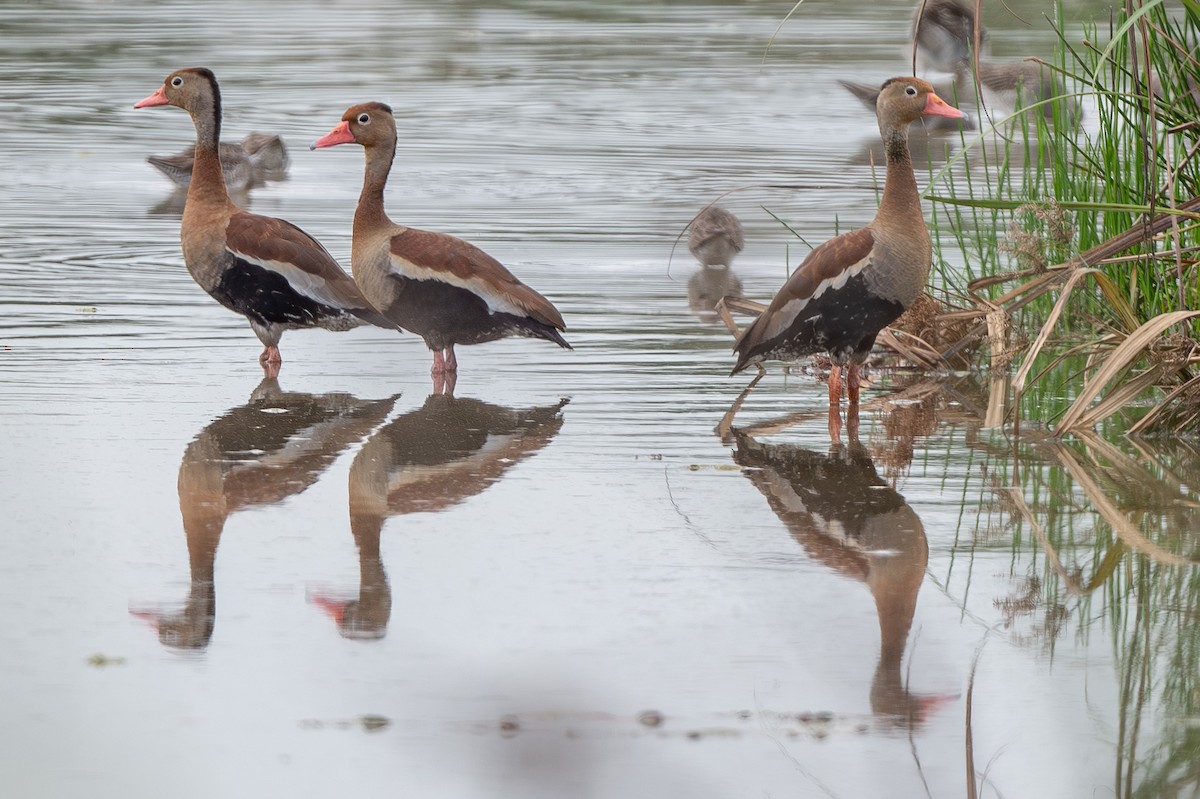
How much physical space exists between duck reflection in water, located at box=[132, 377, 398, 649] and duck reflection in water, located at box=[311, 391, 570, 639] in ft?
0.56

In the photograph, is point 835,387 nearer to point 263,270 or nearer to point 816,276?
point 816,276

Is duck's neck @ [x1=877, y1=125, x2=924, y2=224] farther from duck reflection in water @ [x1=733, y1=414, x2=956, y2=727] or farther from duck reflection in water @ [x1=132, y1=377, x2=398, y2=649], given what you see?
duck reflection in water @ [x1=132, y1=377, x2=398, y2=649]

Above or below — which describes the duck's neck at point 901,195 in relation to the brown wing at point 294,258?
above

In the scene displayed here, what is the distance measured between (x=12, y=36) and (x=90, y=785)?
22041 mm

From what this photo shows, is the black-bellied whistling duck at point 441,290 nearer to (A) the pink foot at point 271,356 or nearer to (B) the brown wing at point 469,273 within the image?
(B) the brown wing at point 469,273

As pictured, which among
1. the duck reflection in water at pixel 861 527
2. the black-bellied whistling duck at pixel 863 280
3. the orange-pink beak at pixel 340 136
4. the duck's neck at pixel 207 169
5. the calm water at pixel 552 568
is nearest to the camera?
the calm water at pixel 552 568

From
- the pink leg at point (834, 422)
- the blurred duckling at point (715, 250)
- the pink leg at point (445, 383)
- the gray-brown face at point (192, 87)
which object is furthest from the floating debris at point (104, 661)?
the blurred duckling at point (715, 250)

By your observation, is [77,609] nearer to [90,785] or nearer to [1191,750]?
[90,785]

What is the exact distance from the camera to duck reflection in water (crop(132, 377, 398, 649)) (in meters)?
4.59

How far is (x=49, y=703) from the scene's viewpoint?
3.96 m

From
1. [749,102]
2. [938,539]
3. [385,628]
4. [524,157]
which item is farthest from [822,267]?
[749,102]

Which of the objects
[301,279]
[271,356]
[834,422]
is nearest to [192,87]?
[301,279]

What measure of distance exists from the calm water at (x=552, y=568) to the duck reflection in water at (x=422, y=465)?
0.02m

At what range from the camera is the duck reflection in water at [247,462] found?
459cm
